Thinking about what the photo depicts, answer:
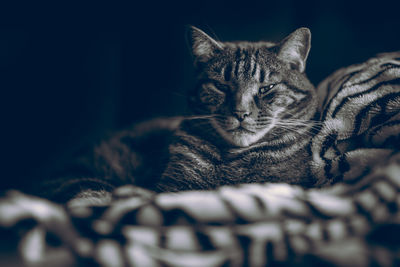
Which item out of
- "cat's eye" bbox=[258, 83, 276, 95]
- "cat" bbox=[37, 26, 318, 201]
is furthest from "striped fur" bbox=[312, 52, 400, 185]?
"cat's eye" bbox=[258, 83, 276, 95]

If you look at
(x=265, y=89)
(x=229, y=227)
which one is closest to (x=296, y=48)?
(x=265, y=89)

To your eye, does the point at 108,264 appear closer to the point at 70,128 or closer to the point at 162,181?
the point at 162,181

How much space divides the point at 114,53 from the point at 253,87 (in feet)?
2.83

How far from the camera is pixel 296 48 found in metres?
0.74

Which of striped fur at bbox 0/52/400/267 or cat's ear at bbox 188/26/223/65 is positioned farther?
cat's ear at bbox 188/26/223/65

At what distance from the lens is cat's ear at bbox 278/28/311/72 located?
73 centimetres

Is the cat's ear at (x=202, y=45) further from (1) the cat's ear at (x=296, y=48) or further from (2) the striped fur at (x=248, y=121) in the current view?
(1) the cat's ear at (x=296, y=48)

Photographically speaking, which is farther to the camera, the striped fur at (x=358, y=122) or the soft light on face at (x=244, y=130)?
the soft light on face at (x=244, y=130)

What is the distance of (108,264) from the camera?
0.34 metres

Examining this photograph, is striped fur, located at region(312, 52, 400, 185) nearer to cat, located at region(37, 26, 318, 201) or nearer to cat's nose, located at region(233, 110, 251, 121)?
cat, located at region(37, 26, 318, 201)

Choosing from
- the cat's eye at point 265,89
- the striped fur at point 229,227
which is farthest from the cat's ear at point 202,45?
the striped fur at point 229,227

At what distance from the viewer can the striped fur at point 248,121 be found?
682 millimetres

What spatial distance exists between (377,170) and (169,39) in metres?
0.92

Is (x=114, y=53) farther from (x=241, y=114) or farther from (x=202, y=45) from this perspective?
(x=241, y=114)
